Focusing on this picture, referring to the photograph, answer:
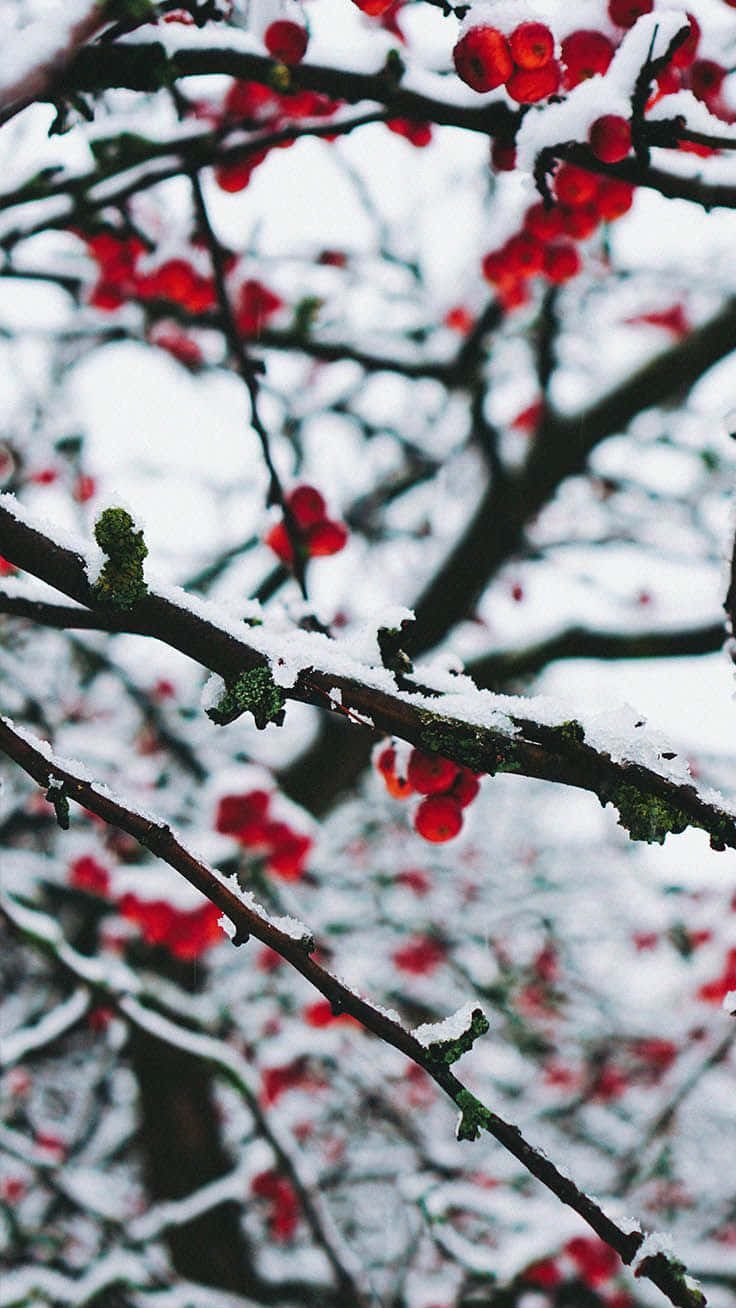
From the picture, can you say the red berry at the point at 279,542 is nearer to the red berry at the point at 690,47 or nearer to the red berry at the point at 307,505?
the red berry at the point at 307,505

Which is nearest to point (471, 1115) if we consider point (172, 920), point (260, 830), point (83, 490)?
point (260, 830)

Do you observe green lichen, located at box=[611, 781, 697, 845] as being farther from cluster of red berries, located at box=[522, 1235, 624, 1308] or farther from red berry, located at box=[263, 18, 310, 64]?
cluster of red berries, located at box=[522, 1235, 624, 1308]

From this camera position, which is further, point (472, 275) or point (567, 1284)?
point (472, 275)

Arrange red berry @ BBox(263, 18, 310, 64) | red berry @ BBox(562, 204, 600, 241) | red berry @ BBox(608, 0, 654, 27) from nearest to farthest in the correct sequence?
red berry @ BBox(263, 18, 310, 64)
red berry @ BBox(608, 0, 654, 27)
red berry @ BBox(562, 204, 600, 241)

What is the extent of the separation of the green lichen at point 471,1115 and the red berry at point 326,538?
1.53 m

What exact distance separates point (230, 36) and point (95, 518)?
818 millimetres

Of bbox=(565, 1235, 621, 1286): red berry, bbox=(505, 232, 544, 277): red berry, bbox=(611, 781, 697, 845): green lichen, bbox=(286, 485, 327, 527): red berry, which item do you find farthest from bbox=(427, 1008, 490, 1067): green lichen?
bbox=(565, 1235, 621, 1286): red berry

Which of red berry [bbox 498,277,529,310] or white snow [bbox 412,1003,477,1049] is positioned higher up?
red berry [bbox 498,277,529,310]

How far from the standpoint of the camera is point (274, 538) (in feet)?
7.04

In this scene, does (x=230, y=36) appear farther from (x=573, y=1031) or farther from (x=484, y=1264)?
(x=573, y=1031)

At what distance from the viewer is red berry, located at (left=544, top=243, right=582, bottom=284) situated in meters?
2.40

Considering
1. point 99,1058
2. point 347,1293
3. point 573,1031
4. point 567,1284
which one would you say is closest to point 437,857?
point 573,1031

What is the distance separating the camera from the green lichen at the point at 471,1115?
822mm

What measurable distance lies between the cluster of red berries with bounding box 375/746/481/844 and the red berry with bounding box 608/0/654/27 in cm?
118
